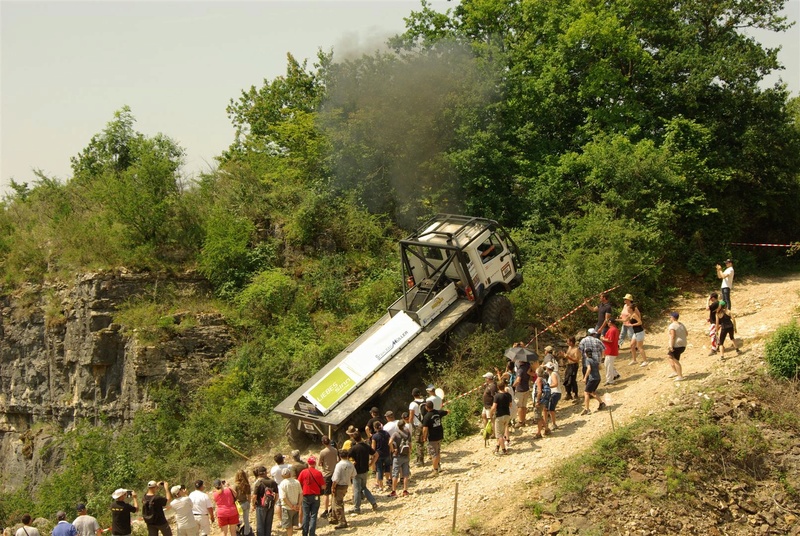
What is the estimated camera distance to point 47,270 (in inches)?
1078

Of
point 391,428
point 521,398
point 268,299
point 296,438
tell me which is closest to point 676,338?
point 521,398

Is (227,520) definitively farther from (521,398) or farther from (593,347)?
(593,347)

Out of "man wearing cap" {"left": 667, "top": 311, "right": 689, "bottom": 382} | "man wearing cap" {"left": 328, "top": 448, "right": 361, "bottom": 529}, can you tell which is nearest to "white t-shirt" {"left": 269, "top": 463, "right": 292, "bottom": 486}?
"man wearing cap" {"left": 328, "top": 448, "right": 361, "bottom": 529}

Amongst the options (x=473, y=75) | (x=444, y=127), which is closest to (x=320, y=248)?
(x=444, y=127)

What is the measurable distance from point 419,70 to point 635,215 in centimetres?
784

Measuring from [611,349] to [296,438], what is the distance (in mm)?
6726

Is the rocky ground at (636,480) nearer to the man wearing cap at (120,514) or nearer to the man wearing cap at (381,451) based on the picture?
the man wearing cap at (381,451)

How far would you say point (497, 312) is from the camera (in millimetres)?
19734

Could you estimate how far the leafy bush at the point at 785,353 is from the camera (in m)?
16.2

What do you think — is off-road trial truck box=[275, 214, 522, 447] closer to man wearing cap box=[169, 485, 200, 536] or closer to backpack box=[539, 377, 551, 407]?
backpack box=[539, 377, 551, 407]

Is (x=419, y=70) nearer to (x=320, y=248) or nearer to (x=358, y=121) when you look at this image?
(x=358, y=121)

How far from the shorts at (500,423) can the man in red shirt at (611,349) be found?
3.00 metres

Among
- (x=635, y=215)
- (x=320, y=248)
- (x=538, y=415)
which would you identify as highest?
(x=320, y=248)

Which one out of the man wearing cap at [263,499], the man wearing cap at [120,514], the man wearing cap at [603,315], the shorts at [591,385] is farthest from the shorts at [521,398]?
the man wearing cap at [120,514]
